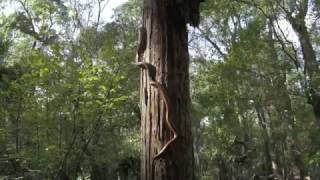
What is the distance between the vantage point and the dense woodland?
334 inches

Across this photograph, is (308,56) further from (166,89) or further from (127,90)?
(166,89)

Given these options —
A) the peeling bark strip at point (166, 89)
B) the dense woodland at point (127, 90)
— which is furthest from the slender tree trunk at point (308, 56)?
the peeling bark strip at point (166, 89)

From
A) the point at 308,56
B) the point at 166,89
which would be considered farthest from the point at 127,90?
the point at 166,89

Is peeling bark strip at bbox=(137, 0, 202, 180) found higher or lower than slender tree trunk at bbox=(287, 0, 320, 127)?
lower

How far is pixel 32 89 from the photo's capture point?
866cm

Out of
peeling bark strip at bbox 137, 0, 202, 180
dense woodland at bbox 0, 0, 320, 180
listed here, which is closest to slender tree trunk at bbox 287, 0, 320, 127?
dense woodland at bbox 0, 0, 320, 180

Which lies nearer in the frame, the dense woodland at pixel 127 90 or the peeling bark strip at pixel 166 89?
the peeling bark strip at pixel 166 89

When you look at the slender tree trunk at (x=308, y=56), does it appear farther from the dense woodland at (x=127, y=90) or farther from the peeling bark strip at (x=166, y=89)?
the peeling bark strip at (x=166, y=89)

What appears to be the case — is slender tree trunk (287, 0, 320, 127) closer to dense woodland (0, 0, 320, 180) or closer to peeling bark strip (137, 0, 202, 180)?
dense woodland (0, 0, 320, 180)

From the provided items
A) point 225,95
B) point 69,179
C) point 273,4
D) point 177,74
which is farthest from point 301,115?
point 177,74

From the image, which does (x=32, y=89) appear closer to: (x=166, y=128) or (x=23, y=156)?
(x=23, y=156)

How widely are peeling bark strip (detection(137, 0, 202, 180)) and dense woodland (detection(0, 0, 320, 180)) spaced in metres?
0.47

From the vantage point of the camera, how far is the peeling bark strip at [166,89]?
8.15 feet

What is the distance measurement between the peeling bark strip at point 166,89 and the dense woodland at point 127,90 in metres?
0.47
